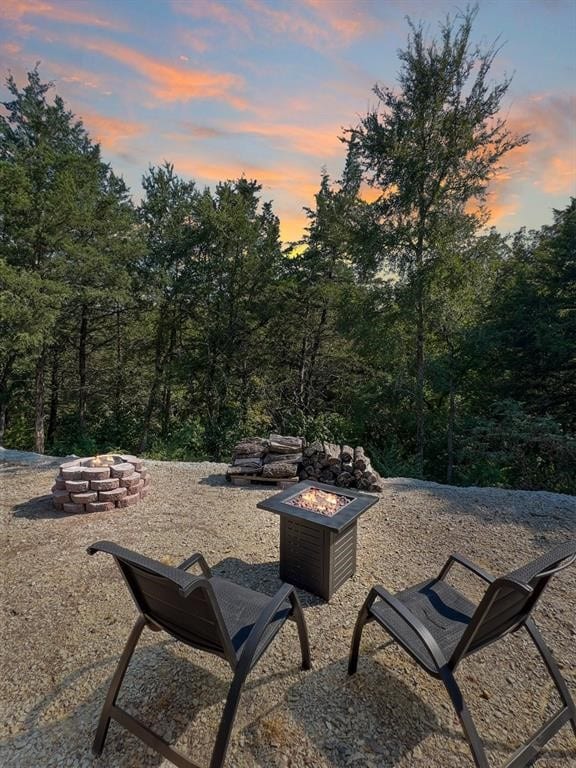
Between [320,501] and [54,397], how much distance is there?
1171cm

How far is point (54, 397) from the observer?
11.7m

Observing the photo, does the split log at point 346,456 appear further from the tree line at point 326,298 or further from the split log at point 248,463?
the tree line at point 326,298

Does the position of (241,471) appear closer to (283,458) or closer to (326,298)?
(283,458)

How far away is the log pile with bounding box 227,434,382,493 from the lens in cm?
491

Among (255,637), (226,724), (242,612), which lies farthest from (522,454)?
(226,724)

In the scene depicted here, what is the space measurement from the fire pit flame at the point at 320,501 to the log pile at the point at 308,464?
6.10 feet

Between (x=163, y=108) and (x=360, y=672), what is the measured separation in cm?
647

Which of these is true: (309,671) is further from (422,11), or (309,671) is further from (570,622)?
(422,11)

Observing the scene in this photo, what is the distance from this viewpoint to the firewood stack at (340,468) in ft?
15.9

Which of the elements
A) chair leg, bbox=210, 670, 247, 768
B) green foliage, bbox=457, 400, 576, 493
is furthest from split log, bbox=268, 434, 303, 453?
chair leg, bbox=210, 670, 247, 768

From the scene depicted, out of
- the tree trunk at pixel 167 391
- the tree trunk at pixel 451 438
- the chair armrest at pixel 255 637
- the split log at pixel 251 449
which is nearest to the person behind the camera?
the chair armrest at pixel 255 637

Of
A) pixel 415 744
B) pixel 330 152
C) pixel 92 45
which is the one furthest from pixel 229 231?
pixel 415 744

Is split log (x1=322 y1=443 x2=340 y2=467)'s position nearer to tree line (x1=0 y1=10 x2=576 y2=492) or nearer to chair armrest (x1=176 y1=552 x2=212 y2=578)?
tree line (x1=0 y1=10 x2=576 y2=492)

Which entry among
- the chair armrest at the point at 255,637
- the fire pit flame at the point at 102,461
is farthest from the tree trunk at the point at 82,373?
the chair armrest at the point at 255,637
